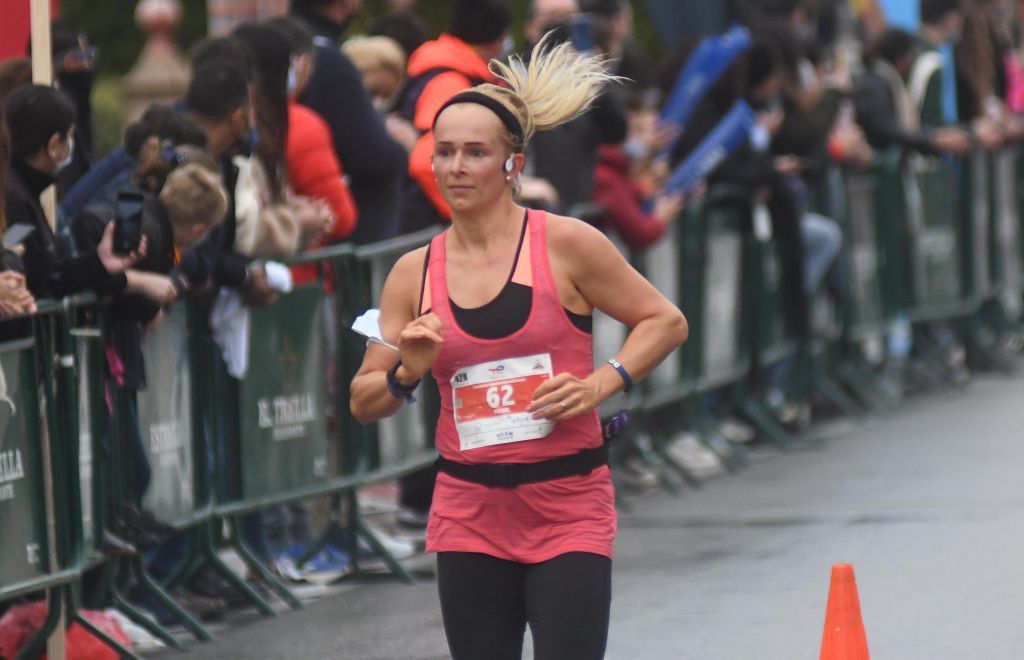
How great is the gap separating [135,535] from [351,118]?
2.45m

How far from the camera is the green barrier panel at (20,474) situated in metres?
6.70

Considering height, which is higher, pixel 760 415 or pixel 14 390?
pixel 14 390

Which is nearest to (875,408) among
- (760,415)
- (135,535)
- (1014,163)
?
(760,415)

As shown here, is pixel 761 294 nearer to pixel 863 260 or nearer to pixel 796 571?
pixel 863 260

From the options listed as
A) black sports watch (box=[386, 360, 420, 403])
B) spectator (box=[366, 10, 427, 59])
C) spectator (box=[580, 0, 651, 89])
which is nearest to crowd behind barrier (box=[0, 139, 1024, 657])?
spectator (box=[580, 0, 651, 89])

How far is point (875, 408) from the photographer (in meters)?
13.4

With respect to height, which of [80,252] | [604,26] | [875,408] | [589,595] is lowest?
[875,408]

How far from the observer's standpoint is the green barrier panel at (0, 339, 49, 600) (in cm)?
670

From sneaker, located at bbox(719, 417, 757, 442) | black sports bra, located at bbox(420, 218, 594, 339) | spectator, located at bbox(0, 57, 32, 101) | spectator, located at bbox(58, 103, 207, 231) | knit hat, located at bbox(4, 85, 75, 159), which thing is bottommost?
sneaker, located at bbox(719, 417, 757, 442)

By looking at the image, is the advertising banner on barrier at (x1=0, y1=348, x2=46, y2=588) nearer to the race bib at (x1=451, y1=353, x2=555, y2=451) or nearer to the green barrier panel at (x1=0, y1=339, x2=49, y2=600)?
the green barrier panel at (x1=0, y1=339, x2=49, y2=600)

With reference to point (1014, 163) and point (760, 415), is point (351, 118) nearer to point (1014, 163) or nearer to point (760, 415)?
point (760, 415)

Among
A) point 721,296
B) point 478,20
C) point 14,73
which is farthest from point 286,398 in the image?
point 721,296

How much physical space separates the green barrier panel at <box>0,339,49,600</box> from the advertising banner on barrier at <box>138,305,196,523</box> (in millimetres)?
641

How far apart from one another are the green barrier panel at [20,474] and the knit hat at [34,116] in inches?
26.3
